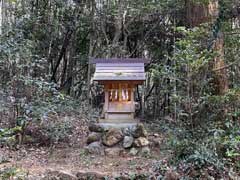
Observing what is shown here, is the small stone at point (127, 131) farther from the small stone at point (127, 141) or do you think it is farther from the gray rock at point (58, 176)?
the gray rock at point (58, 176)

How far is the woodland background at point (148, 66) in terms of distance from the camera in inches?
186

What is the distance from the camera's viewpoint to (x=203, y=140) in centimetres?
468

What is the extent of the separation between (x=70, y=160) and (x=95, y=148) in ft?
1.94

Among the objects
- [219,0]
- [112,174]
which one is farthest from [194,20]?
[112,174]

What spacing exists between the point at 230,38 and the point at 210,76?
1.09 m

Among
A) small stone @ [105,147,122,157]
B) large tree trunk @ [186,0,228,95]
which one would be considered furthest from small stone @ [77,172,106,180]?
large tree trunk @ [186,0,228,95]

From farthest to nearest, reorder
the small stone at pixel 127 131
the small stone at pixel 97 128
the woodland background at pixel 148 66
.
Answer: the small stone at pixel 97 128 < the small stone at pixel 127 131 < the woodland background at pixel 148 66

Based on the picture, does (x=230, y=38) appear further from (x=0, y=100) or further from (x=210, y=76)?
(x=0, y=100)

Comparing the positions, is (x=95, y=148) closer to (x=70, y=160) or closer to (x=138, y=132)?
(x=70, y=160)

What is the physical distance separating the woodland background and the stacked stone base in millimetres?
536

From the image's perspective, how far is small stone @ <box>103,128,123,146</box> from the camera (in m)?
5.88

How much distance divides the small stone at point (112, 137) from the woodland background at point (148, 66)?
85cm

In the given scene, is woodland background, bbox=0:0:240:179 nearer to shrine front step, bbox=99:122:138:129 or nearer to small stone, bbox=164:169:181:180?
small stone, bbox=164:169:181:180

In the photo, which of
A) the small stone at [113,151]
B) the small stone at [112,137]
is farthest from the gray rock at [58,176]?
the small stone at [112,137]
